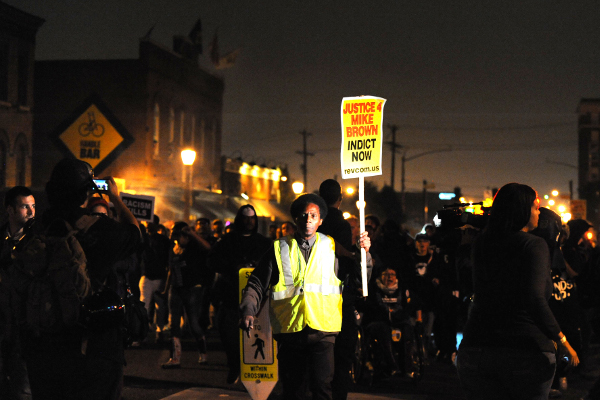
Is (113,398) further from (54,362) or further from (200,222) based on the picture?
(200,222)

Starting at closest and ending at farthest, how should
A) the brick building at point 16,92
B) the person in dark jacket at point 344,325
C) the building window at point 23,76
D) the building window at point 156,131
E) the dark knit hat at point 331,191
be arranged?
the person in dark jacket at point 344,325
the dark knit hat at point 331,191
the brick building at point 16,92
the building window at point 23,76
the building window at point 156,131

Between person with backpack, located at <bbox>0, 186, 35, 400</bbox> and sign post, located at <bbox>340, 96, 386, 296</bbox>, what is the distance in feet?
10.4

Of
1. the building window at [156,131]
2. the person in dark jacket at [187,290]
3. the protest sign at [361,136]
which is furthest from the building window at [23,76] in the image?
the protest sign at [361,136]

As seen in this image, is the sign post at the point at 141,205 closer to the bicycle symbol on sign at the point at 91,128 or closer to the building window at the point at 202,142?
the bicycle symbol on sign at the point at 91,128

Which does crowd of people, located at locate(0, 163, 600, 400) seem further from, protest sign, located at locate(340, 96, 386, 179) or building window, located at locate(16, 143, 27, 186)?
building window, located at locate(16, 143, 27, 186)

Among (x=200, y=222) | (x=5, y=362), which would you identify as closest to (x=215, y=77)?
(x=200, y=222)

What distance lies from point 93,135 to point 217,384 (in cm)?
324

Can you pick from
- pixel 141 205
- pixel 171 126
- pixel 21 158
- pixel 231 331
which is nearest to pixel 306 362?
pixel 231 331

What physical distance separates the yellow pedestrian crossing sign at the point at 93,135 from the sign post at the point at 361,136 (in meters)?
2.66

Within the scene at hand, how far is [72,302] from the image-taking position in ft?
13.3

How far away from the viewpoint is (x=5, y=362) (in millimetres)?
6438

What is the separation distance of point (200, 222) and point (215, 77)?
3343cm

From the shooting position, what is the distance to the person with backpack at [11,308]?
15.1 ft

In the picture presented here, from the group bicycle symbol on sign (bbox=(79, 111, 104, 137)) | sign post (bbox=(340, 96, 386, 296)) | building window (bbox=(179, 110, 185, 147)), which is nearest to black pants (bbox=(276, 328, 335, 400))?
sign post (bbox=(340, 96, 386, 296))
